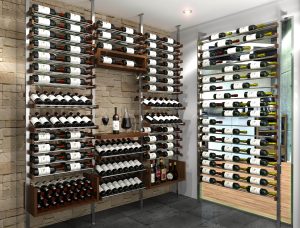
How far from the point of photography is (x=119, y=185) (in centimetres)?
357

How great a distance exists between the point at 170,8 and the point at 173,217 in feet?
9.47

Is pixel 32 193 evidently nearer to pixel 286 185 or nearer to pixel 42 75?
pixel 42 75

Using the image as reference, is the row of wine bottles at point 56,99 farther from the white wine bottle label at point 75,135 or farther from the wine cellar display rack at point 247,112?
the wine cellar display rack at point 247,112

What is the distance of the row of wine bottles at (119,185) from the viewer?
343cm

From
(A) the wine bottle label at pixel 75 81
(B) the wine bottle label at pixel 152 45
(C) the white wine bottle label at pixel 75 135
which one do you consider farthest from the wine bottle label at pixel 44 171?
(B) the wine bottle label at pixel 152 45

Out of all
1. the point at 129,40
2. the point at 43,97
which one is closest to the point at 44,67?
the point at 43,97

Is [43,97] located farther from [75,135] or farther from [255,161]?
[255,161]

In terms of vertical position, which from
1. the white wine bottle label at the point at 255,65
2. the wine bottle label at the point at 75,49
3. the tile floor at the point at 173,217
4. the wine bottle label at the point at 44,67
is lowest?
the tile floor at the point at 173,217

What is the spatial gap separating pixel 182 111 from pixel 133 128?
38.5 inches

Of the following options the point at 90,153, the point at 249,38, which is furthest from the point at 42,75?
the point at 249,38

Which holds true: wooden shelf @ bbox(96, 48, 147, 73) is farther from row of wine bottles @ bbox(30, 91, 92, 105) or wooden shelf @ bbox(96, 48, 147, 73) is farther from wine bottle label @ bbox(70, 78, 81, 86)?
row of wine bottles @ bbox(30, 91, 92, 105)

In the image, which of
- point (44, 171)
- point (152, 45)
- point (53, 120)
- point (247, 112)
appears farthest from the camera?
point (152, 45)

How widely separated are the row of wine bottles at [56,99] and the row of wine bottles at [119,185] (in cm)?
113

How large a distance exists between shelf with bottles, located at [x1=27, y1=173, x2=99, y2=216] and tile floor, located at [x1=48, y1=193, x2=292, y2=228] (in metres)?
0.42
